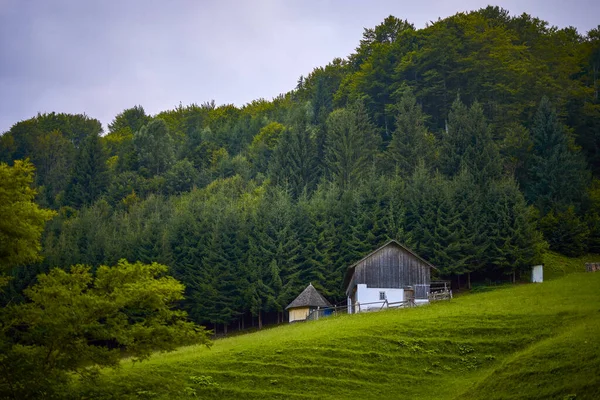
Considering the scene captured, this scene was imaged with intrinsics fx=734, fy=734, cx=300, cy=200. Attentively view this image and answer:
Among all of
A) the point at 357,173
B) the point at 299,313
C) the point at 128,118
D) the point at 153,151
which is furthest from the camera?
the point at 128,118

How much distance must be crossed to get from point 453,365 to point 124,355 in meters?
28.3

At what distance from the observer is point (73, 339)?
3241cm

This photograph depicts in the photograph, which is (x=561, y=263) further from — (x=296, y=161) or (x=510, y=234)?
(x=296, y=161)

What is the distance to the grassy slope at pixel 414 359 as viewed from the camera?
38469 mm

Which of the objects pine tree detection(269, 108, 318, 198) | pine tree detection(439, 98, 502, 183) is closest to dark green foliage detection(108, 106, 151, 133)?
pine tree detection(269, 108, 318, 198)

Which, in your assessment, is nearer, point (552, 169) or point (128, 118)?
point (552, 169)

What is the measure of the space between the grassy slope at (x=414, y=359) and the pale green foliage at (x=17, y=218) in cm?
708

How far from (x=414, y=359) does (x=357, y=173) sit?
192ft

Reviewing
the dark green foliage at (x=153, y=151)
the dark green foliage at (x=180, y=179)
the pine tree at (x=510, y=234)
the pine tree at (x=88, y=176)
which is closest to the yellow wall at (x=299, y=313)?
the pine tree at (x=510, y=234)

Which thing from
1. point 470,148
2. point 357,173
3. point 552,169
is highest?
point 470,148

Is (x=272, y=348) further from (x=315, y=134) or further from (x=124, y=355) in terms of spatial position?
(x=315, y=134)

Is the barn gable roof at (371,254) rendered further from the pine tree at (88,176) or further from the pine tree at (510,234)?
the pine tree at (88,176)

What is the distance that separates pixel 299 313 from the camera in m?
69.9

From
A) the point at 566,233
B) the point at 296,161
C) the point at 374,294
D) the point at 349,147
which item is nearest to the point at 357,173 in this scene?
the point at 349,147
